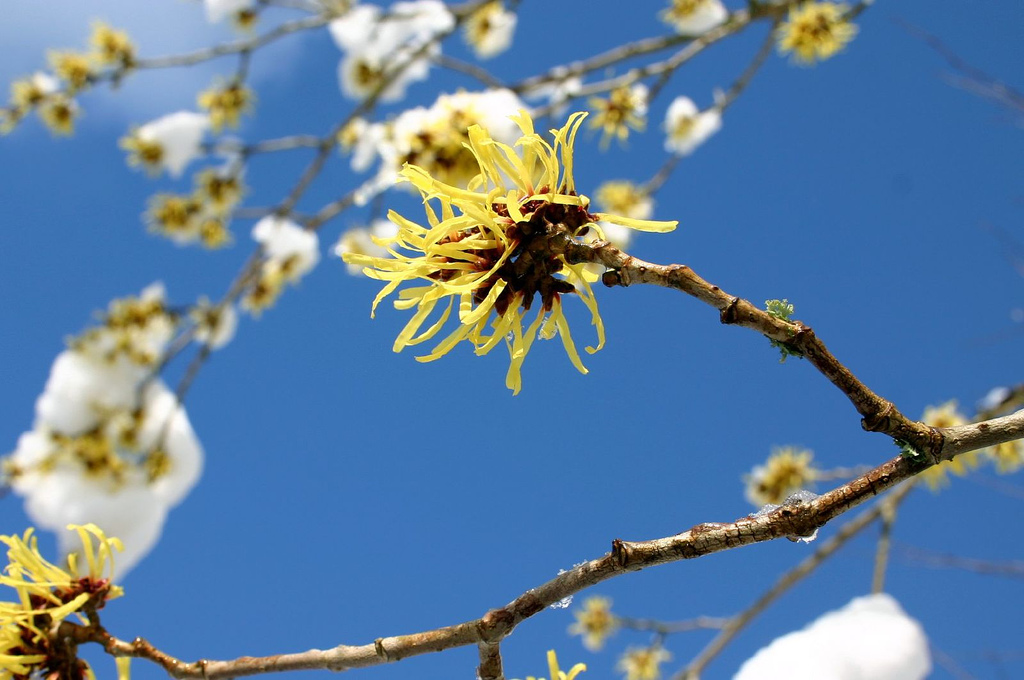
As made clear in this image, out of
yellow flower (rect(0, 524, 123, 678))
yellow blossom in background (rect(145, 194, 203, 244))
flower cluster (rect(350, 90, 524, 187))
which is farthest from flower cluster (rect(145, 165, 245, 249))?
yellow flower (rect(0, 524, 123, 678))

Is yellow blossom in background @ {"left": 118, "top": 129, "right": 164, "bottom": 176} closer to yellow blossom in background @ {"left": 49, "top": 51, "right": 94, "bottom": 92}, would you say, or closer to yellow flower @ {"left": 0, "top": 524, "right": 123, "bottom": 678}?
yellow blossom in background @ {"left": 49, "top": 51, "right": 94, "bottom": 92}

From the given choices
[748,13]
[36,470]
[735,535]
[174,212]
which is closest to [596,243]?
[735,535]

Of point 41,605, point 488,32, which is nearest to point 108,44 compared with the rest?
point 488,32

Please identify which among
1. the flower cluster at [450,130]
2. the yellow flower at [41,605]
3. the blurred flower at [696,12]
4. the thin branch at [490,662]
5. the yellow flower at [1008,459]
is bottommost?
the thin branch at [490,662]

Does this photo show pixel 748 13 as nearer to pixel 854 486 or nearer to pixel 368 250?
pixel 368 250

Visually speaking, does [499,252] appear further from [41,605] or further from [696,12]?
[696,12]

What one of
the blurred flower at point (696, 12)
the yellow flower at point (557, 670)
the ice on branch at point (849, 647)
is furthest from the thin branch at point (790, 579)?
the blurred flower at point (696, 12)

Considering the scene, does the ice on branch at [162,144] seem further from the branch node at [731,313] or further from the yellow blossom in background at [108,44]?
the branch node at [731,313]
